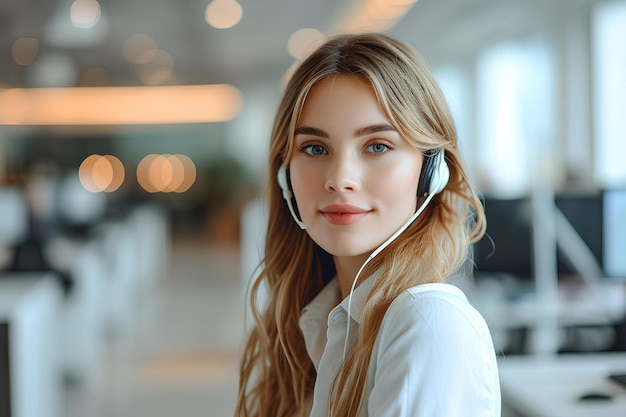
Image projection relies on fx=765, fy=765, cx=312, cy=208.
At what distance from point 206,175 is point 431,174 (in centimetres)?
1588

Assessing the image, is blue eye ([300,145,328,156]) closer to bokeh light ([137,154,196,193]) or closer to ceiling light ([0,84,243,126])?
ceiling light ([0,84,243,126])

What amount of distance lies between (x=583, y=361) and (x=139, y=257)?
760 centimetres

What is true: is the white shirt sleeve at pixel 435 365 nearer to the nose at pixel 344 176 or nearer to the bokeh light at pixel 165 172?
the nose at pixel 344 176

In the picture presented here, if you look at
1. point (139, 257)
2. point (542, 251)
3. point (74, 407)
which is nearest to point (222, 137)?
point (139, 257)

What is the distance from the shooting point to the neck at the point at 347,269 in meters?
1.27

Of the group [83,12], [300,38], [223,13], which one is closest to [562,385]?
[83,12]

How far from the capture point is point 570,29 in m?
8.31

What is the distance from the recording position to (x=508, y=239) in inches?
116

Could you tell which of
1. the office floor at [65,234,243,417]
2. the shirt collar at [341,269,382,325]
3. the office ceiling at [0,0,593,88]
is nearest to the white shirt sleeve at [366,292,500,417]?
the shirt collar at [341,269,382,325]

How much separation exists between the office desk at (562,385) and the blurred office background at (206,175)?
0.11 m

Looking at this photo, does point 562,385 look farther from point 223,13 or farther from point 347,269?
point 223,13

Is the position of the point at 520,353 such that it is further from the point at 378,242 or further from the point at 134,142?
the point at 134,142

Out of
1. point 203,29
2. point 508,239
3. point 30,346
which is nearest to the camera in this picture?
point 508,239

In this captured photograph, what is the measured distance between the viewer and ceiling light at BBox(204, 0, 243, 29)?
852 centimetres
